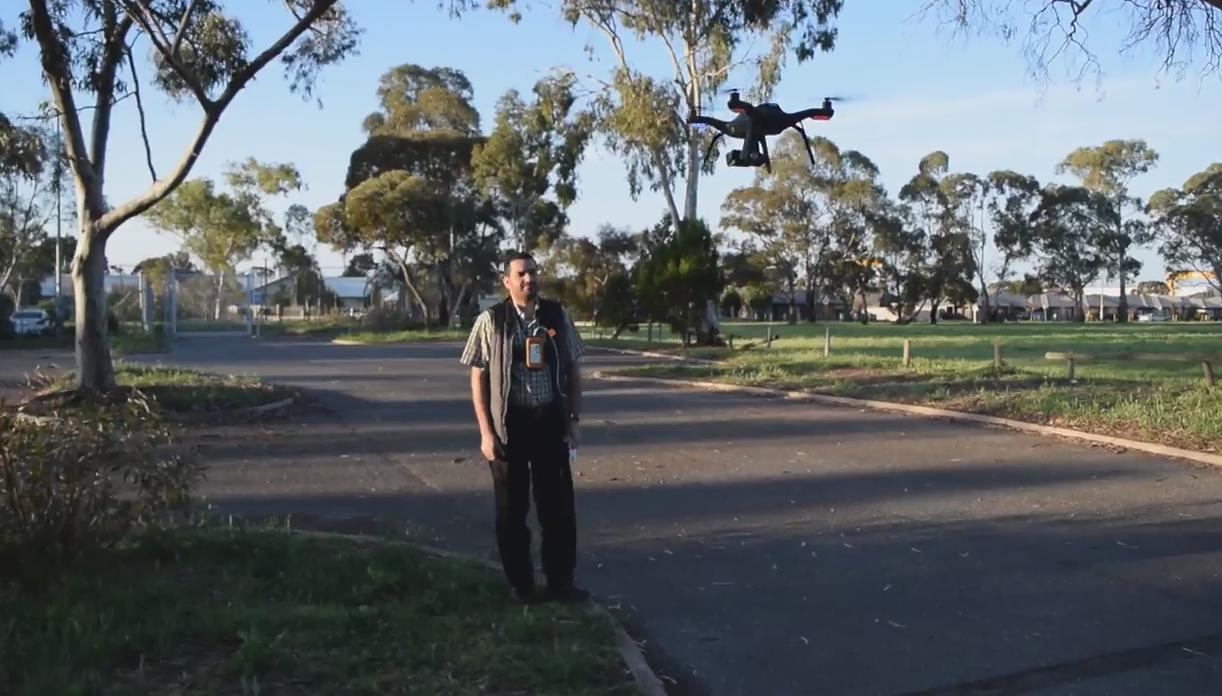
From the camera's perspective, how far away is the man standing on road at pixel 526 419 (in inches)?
244

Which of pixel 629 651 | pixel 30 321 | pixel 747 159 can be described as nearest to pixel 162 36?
pixel 747 159

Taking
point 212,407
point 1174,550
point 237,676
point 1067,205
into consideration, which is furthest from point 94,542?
point 1067,205

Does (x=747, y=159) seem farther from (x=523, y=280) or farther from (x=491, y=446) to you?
(x=491, y=446)

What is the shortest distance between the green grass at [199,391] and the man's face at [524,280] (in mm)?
9492

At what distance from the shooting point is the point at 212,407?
1555 cm

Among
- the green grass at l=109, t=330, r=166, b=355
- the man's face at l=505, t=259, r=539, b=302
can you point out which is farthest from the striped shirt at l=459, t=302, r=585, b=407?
the green grass at l=109, t=330, r=166, b=355

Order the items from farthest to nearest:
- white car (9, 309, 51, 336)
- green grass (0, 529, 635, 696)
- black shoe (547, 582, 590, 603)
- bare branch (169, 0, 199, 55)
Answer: white car (9, 309, 51, 336) → bare branch (169, 0, 199, 55) → black shoe (547, 582, 590, 603) → green grass (0, 529, 635, 696)

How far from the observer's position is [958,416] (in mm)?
16062

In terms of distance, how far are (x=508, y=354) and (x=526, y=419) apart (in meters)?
0.34

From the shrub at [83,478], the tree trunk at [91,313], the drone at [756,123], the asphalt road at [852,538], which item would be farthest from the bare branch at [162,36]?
the shrub at [83,478]

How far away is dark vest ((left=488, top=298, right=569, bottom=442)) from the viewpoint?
6.18m

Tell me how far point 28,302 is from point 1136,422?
3147 inches

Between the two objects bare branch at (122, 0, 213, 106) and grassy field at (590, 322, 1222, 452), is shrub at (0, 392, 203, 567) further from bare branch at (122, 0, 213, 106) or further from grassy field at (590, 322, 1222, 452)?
grassy field at (590, 322, 1222, 452)

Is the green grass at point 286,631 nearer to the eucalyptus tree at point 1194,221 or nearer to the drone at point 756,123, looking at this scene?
the drone at point 756,123
